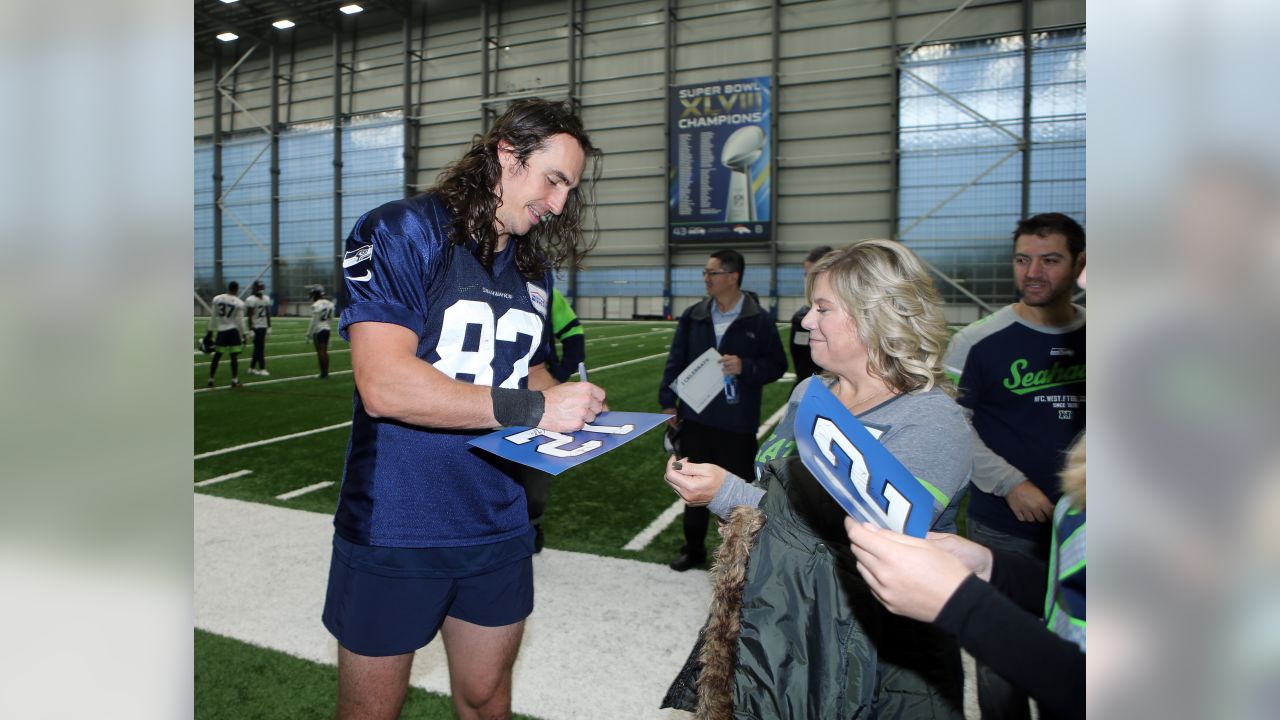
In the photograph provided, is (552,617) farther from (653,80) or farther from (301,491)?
(653,80)

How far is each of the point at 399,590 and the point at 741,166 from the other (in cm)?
2918

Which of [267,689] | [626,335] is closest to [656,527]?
[267,689]

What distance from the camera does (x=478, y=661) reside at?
198cm

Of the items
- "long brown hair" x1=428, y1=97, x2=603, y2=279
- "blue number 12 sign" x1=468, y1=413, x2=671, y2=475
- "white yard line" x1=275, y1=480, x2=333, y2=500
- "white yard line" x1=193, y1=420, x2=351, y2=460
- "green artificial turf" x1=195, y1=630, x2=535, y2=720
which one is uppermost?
"long brown hair" x1=428, y1=97, x2=603, y2=279

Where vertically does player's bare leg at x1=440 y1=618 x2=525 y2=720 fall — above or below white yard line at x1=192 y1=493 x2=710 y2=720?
above

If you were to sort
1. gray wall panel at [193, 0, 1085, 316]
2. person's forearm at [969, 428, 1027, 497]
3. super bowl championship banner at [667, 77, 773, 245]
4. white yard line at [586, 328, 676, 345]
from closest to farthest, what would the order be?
1. person's forearm at [969, 428, 1027, 497]
2. white yard line at [586, 328, 676, 345]
3. gray wall panel at [193, 0, 1085, 316]
4. super bowl championship banner at [667, 77, 773, 245]

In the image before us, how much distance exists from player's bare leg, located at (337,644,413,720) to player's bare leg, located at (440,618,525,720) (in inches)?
6.3

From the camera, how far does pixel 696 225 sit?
30391 mm

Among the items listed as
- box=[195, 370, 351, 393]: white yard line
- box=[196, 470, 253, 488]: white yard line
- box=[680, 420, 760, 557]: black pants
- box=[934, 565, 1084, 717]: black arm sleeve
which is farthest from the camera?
box=[195, 370, 351, 393]: white yard line

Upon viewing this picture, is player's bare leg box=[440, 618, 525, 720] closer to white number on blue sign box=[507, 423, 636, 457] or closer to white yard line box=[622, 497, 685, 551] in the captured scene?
white number on blue sign box=[507, 423, 636, 457]

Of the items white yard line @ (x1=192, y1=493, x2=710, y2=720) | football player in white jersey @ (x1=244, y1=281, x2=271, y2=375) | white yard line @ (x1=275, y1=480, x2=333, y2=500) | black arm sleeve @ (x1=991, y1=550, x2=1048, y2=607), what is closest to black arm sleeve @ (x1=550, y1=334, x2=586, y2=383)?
white yard line @ (x1=192, y1=493, x2=710, y2=720)

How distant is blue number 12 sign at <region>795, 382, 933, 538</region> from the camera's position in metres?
1.10

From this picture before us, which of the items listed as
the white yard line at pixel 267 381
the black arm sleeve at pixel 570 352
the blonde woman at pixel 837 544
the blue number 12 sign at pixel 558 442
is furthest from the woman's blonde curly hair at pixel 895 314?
the white yard line at pixel 267 381
